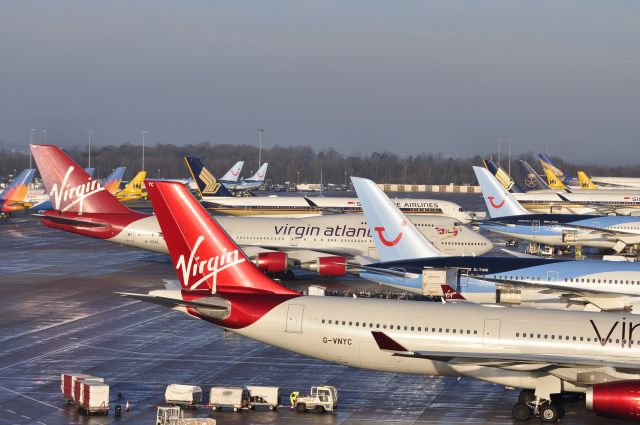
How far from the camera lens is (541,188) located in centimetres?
13812

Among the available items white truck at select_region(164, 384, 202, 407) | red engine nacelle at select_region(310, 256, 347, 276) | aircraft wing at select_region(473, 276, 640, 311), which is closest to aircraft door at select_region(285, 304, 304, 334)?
white truck at select_region(164, 384, 202, 407)

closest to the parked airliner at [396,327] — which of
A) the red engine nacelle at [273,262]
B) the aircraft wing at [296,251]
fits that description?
the red engine nacelle at [273,262]

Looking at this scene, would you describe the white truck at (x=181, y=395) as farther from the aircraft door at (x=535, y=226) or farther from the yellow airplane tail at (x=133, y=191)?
the yellow airplane tail at (x=133, y=191)

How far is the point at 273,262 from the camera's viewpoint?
62.8 metres

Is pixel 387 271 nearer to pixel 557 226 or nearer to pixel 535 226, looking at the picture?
pixel 535 226

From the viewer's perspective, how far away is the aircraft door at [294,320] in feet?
106

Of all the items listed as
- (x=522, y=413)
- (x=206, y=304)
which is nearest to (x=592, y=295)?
(x=522, y=413)

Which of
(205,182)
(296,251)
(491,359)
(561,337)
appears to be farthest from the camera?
(205,182)

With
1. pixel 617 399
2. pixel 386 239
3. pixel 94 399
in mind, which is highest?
pixel 386 239

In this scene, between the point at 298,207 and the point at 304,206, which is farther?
the point at 304,206

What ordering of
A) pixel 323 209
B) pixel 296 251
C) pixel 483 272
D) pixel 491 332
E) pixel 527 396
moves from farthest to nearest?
pixel 323 209, pixel 296 251, pixel 483 272, pixel 491 332, pixel 527 396

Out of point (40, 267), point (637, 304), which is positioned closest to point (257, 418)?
point (637, 304)

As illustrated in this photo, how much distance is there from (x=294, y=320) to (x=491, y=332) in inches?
245

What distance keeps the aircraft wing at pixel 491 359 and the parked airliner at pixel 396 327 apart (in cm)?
5
